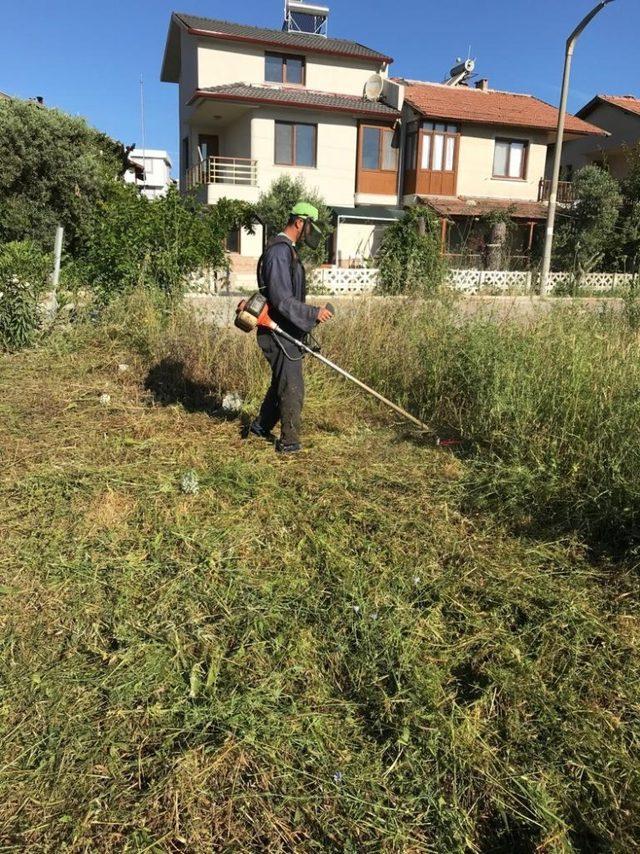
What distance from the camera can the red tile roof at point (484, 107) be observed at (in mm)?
24280

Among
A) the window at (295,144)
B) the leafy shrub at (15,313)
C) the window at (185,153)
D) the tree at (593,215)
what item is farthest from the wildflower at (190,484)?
the window at (185,153)

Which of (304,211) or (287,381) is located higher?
(304,211)

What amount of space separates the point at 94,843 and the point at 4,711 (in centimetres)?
66

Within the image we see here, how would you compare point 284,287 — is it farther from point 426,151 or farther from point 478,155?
point 478,155

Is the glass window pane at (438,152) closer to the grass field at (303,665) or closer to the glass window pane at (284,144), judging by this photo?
the glass window pane at (284,144)

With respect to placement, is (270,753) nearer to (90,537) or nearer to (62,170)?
(90,537)

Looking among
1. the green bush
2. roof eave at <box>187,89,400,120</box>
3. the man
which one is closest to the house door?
roof eave at <box>187,89,400,120</box>

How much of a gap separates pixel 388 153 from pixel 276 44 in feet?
18.3

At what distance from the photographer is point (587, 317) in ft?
20.3

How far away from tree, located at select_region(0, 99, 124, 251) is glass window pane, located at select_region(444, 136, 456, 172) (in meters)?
16.5

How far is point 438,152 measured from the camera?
24547 mm

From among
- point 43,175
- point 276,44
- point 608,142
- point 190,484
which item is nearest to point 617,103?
point 608,142

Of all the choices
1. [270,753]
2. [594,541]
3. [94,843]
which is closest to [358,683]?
[270,753]

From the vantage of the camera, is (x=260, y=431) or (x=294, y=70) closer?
(x=260, y=431)
